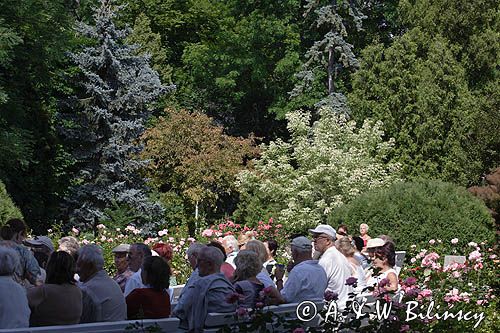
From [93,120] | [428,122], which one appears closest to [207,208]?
[93,120]

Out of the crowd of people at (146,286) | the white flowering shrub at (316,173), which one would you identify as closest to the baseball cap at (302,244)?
the crowd of people at (146,286)

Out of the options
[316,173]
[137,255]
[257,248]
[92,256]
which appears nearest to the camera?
[92,256]

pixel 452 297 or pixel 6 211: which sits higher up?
pixel 6 211

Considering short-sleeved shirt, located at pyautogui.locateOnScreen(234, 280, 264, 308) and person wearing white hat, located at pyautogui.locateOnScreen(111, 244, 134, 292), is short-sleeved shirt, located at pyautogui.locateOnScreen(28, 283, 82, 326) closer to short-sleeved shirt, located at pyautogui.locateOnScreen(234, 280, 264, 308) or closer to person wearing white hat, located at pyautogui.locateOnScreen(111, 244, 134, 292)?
short-sleeved shirt, located at pyautogui.locateOnScreen(234, 280, 264, 308)

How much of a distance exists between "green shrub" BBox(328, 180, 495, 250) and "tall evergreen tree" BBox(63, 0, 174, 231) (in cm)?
1155

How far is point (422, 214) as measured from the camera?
774 inches

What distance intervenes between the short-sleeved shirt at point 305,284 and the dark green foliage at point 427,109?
24.0 meters

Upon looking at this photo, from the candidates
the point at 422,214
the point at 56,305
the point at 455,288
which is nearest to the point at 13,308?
the point at 56,305

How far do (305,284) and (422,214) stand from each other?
1143cm

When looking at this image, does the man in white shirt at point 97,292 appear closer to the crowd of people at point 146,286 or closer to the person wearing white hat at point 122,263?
the crowd of people at point 146,286

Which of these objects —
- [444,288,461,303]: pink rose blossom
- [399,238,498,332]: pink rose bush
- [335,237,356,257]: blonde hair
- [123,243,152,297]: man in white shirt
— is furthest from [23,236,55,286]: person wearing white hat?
[444,288,461,303]: pink rose blossom

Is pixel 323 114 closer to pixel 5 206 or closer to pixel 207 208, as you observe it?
pixel 207 208

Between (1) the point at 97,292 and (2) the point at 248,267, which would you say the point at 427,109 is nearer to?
(2) the point at 248,267

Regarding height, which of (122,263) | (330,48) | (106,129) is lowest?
(122,263)
